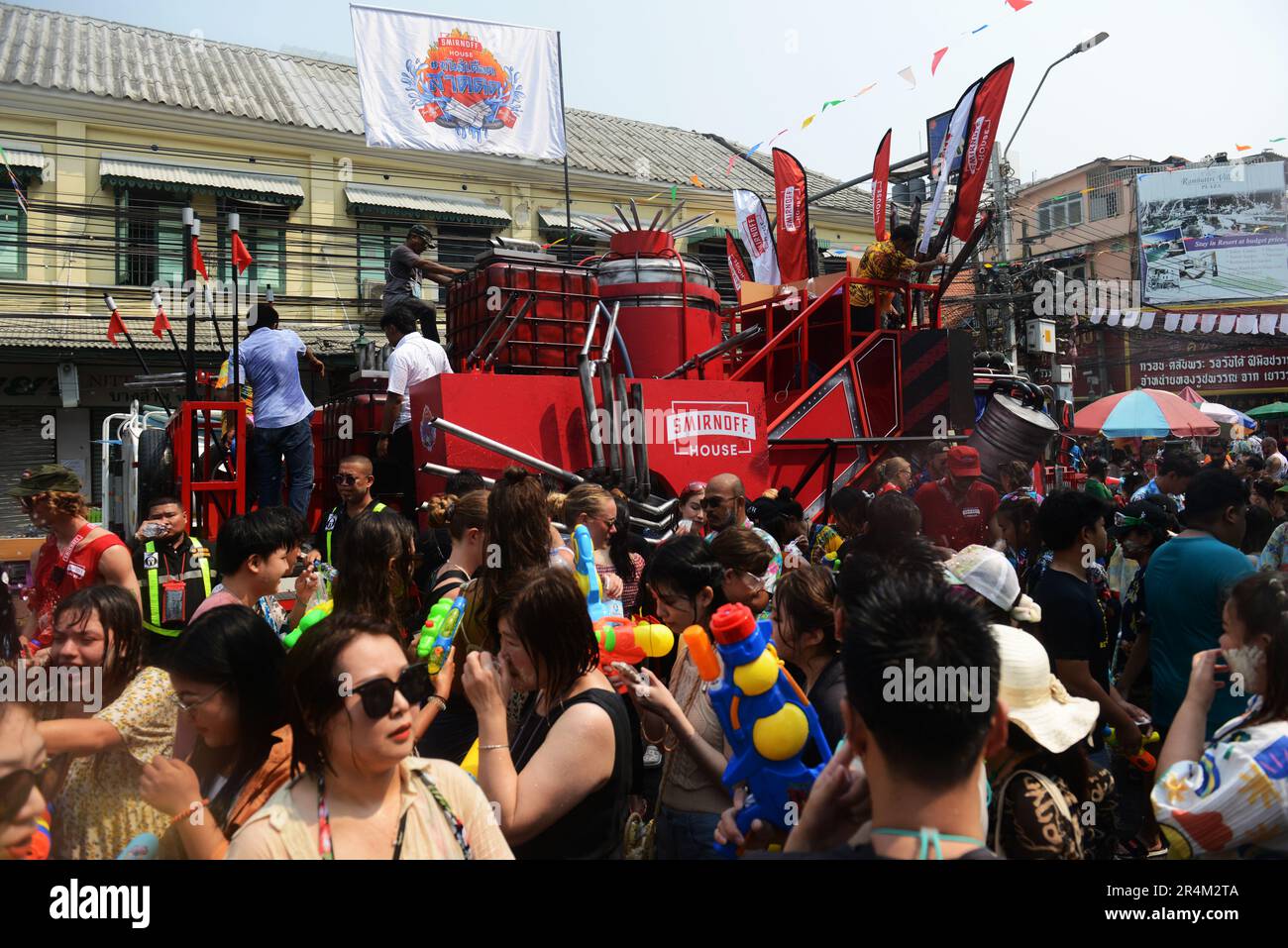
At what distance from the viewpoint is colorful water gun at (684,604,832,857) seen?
213 centimetres

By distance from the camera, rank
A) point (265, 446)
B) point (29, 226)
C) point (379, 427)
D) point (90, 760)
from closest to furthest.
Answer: point (90, 760)
point (265, 446)
point (379, 427)
point (29, 226)

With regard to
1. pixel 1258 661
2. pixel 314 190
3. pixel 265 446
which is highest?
pixel 314 190

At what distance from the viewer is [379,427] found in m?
7.45

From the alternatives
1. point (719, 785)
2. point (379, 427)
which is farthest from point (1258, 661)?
point (379, 427)

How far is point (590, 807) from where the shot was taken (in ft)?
7.70

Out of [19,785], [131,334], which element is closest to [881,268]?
[19,785]

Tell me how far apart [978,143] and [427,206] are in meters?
8.44

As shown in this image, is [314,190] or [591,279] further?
[314,190]

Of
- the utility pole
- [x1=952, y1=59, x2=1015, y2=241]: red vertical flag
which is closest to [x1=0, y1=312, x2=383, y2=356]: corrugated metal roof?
[x1=952, y1=59, x2=1015, y2=241]: red vertical flag

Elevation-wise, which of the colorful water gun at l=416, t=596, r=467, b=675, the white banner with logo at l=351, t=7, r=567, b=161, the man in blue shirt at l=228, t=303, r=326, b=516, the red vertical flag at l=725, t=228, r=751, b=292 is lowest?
the colorful water gun at l=416, t=596, r=467, b=675

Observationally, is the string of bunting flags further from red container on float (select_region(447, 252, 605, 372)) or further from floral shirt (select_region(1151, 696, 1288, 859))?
floral shirt (select_region(1151, 696, 1288, 859))

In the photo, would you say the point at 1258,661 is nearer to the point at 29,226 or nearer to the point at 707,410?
the point at 707,410

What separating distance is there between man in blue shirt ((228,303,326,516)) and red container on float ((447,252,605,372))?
1.45 meters
